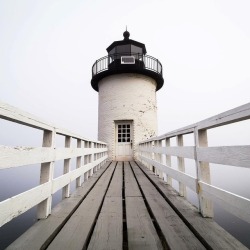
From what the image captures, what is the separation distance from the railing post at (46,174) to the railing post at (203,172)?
1792mm

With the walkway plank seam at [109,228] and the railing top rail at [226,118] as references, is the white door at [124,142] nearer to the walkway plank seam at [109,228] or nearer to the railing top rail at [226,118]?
the walkway plank seam at [109,228]

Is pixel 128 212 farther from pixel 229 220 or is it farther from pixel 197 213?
pixel 229 220

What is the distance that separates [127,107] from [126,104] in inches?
7.9

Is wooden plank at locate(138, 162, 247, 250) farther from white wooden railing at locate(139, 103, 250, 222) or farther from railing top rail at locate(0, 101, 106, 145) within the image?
railing top rail at locate(0, 101, 106, 145)

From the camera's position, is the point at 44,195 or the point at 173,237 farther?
the point at 44,195

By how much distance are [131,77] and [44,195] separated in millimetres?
10501

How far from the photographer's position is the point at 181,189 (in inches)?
124

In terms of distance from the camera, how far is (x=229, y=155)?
1.59m

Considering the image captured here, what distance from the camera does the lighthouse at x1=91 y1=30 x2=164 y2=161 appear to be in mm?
11328

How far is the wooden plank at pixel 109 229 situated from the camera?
5.09 feet

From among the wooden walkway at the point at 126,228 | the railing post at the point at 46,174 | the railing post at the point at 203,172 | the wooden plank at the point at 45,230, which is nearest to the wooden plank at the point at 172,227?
the wooden walkway at the point at 126,228

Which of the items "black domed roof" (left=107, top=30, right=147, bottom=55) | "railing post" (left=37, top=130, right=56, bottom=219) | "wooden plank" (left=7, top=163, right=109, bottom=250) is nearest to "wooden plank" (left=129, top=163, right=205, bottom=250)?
"wooden plank" (left=7, top=163, right=109, bottom=250)

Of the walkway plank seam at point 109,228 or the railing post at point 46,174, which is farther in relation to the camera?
the railing post at point 46,174

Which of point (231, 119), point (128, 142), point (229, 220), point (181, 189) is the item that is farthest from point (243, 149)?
point (229, 220)
